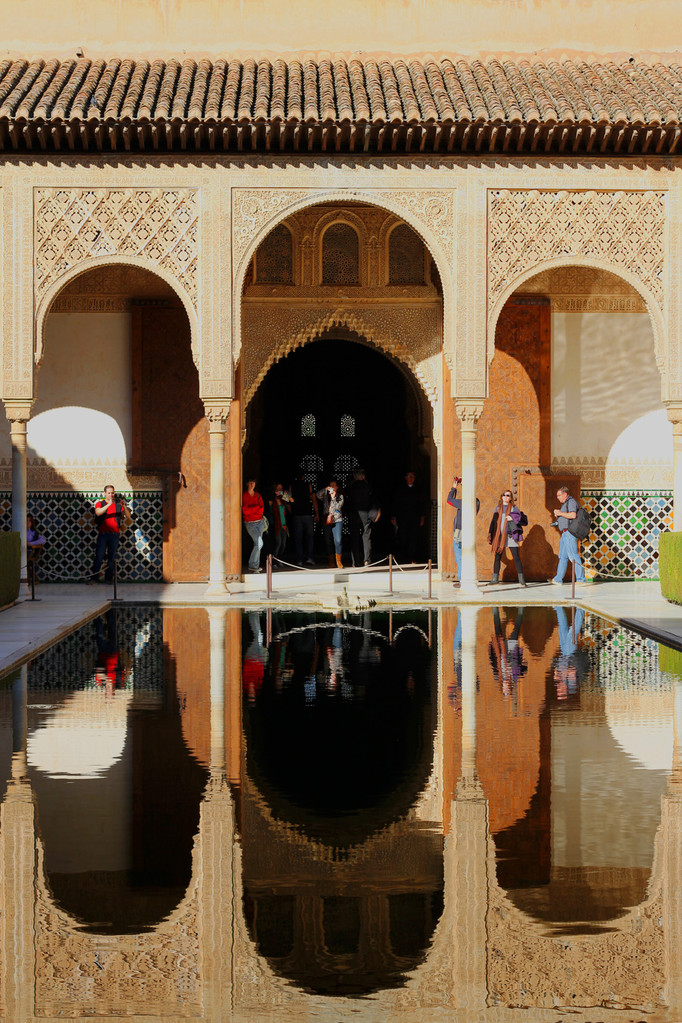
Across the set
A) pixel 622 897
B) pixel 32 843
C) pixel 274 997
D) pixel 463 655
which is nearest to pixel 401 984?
pixel 274 997

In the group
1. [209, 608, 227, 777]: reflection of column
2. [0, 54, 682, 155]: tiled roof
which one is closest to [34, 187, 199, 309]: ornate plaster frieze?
[0, 54, 682, 155]: tiled roof

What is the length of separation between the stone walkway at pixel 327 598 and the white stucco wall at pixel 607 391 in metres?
1.63

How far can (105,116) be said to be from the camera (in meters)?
12.9

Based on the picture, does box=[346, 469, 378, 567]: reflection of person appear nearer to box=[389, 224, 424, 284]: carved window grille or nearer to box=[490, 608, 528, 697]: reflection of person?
box=[389, 224, 424, 284]: carved window grille

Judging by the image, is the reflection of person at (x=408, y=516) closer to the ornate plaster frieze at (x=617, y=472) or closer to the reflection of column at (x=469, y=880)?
the ornate plaster frieze at (x=617, y=472)

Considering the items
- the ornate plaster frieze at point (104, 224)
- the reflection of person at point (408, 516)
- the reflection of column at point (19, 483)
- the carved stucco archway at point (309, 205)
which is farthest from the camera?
the reflection of person at point (408, 516)

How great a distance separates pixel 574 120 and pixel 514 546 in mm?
4477

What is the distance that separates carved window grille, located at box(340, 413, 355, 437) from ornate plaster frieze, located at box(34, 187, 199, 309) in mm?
7787

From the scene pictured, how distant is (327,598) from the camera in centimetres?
1377

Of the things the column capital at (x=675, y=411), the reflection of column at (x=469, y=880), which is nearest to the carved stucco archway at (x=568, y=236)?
the column capital at (x=675, y=411)

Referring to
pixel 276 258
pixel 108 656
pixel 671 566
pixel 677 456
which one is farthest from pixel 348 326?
pixel 108 656

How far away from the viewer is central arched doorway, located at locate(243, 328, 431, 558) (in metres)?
20.5

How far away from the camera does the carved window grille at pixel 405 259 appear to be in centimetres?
1558

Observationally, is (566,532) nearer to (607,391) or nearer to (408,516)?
(607,391)
